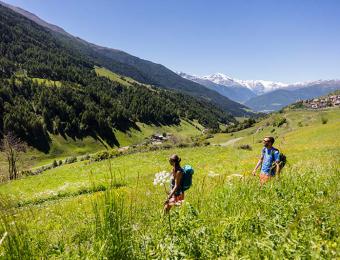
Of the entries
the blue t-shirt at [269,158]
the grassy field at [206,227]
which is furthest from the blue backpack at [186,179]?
the blue t-shirt at [269,158]

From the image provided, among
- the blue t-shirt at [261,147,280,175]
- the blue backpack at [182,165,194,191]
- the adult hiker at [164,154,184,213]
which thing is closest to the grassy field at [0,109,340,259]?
the adult hiker at [164,154,184,213]

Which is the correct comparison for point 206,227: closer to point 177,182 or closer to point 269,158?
point 177,182

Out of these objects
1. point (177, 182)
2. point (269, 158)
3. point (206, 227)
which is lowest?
point (177, 182)

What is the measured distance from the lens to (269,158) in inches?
474

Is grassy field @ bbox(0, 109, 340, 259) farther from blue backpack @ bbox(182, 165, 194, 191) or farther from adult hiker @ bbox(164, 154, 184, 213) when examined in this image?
blue backpack @ bbox(182, 165, 194, 191)

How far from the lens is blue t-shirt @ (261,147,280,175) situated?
38.3ft

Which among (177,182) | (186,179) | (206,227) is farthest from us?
(186,179)

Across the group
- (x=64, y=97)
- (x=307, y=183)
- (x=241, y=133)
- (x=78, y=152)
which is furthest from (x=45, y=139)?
(x=307, y=183)

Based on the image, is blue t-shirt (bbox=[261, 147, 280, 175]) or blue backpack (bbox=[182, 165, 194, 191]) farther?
blue t-shirt (bbox=[261, 147, 280, 175])

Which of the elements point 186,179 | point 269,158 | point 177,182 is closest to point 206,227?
point 177,182

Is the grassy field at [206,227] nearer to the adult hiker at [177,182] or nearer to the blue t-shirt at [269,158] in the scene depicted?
the adult hiker at [177,182]

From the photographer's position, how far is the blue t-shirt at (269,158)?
38.3ft

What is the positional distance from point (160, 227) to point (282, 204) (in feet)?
7.83

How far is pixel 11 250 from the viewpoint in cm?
442
